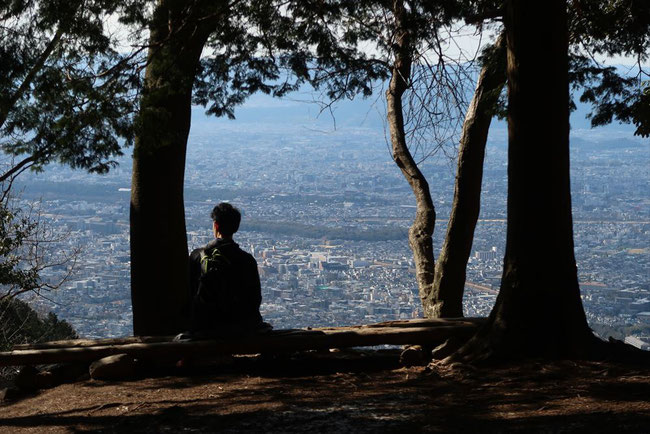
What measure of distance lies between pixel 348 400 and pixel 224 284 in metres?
1.25

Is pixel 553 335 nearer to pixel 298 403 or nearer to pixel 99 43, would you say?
pixel 298 403

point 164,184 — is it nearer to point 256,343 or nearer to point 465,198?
point 256,343

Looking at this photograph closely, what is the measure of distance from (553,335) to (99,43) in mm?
4582

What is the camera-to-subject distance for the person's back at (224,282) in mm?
5812

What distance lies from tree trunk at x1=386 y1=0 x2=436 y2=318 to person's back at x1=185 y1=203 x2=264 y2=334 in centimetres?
419

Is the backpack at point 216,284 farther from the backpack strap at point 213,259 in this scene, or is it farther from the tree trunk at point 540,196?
the tree trunk at point 540,196

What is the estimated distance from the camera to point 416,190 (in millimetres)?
10203

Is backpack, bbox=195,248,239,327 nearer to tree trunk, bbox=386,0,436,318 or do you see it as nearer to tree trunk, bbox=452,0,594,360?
tree trunk, bbox=452,0,594,360

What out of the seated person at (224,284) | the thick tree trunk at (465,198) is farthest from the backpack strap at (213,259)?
the thick tree trunk at (465,198)

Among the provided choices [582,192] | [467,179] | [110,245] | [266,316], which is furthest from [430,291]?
[582,192]

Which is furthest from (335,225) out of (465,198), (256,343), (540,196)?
(540,196)

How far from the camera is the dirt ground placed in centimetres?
452

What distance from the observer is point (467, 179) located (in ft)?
30.8

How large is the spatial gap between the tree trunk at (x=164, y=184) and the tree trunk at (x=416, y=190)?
2.81 meters
